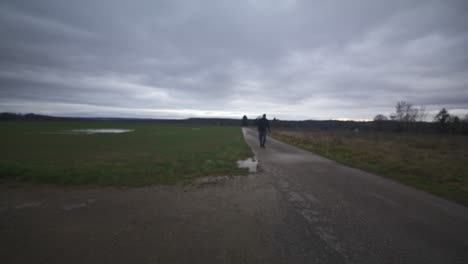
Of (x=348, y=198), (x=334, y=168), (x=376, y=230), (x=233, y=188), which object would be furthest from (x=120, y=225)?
(x=334, y=168)

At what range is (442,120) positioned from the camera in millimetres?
56000

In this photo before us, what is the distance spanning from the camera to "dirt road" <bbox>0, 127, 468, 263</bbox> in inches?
92.7

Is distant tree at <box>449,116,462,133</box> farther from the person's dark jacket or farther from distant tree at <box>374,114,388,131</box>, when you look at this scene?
the person's dark jacket

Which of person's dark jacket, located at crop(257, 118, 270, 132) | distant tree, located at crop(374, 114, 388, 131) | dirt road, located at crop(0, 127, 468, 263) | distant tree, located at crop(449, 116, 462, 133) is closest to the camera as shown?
dirt road, located at crop(0, 127, 468, 263)

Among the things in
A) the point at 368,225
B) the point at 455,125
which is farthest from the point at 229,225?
the point at 455,125

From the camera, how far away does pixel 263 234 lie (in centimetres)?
285

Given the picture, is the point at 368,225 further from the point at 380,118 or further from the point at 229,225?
the point at 380,118

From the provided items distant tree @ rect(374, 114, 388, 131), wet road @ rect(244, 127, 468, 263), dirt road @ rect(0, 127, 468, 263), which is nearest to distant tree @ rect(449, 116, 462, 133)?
distant tree @ rect(374, 114, 388, 131)

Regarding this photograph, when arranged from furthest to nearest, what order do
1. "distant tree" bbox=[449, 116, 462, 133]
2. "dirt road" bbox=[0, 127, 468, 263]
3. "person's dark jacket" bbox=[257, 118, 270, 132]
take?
"distant tree" bbox=[449, 116, 462, 133] < "person's dark jacket" bbox=[257, 118, 270, 132] < "dirt road" bbox=[0, 127, 468, 263]

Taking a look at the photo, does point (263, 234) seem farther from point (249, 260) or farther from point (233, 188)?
point (233, 188)

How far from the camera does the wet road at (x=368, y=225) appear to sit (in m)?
2.40

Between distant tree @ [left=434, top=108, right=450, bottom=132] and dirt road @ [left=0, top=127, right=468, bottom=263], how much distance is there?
3065 inches

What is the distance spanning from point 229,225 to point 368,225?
2.49 m

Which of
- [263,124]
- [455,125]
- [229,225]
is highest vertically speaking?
[455,125]
